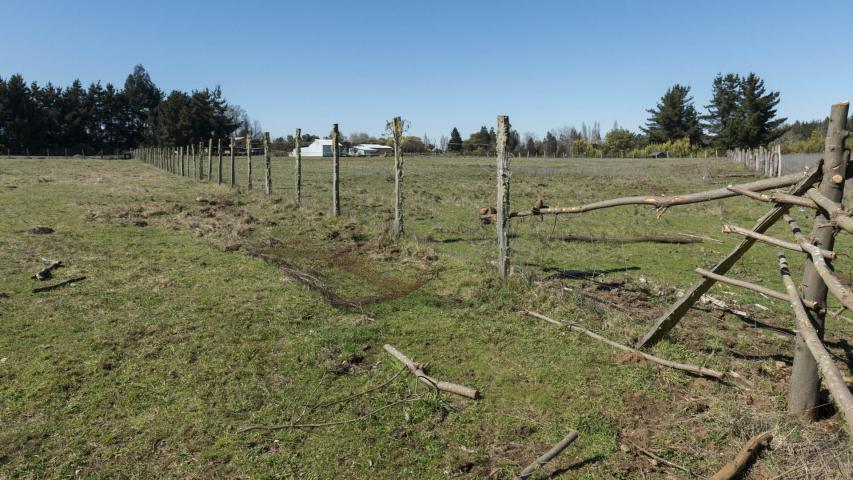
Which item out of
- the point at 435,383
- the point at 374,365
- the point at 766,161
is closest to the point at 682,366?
the point at 435,383

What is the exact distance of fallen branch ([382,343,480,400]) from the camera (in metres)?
5.25

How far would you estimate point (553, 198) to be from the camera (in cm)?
2350

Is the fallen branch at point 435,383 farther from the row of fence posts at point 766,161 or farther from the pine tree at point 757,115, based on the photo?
the pine tree at point 757,115

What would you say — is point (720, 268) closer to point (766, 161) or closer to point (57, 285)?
point (57, 285)

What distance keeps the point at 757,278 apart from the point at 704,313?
10.3ft

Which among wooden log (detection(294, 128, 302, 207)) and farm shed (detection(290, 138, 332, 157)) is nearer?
wooden log (detection(294, 128, 302, 207))

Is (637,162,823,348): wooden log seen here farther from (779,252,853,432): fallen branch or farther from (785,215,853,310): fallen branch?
(779,252,853,432): fallen branch

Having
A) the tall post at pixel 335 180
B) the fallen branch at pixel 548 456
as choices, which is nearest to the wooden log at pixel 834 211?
the fallen branch at pixel 548 456

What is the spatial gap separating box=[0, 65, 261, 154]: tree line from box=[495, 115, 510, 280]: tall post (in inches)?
2817

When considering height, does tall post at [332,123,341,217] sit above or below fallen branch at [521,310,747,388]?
above

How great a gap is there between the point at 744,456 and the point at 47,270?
422 inches

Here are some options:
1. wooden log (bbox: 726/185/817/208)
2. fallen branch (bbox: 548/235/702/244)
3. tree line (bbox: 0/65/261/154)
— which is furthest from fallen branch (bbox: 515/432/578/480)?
tree line (bbox: 0/65/261/154)

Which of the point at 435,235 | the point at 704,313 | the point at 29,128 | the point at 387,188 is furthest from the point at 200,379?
the point at 29,128

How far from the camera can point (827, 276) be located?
3688mm
